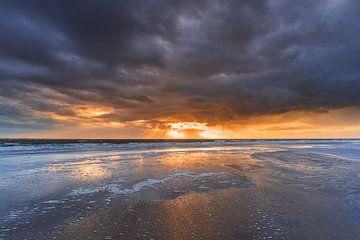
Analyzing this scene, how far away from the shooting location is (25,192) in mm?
9039

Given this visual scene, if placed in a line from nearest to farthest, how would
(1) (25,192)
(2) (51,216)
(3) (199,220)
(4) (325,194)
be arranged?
(3) (199,220)
(2) (51,216)
(4) (325,194)
(1) (25,192)

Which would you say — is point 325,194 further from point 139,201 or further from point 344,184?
point 139,201

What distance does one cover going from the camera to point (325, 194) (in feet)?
27.7

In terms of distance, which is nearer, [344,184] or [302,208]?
[302,208]

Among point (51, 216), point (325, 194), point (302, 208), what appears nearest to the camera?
point (51, 216)

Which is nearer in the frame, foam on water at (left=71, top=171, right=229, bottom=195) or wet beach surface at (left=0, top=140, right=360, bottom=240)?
wet beach surface at (left=0, top=140, right=360, bottom=240)

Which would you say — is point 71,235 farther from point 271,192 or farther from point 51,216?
point 271,192

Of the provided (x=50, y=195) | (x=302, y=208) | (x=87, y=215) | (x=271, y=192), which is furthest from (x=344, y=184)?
(x=50, y=195)

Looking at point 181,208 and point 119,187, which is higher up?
point 119,187

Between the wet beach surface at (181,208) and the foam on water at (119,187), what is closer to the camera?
the wet beach surface at (181,208)

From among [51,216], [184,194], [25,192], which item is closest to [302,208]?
[184,194]

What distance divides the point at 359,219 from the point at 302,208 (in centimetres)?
135

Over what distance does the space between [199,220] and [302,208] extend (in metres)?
3.28

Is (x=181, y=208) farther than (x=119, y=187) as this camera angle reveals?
No
